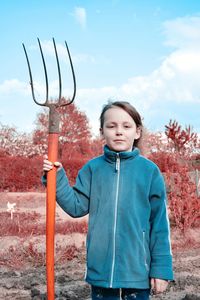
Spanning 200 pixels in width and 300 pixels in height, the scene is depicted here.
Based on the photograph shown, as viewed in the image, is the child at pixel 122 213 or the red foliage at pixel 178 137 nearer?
the child at pixel 122 213

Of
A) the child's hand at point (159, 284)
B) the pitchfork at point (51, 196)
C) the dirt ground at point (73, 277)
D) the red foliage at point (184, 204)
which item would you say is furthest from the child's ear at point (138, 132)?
the red foliage at point (184, 204)

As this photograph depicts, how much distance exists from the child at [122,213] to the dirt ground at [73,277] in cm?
173

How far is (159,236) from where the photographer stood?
249 cm

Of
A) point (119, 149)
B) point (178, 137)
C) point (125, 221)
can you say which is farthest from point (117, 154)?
point (178, 137)

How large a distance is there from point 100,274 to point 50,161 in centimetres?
61

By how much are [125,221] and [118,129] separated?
18.4 inches

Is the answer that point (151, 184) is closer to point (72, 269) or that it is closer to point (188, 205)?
point (72, 269)

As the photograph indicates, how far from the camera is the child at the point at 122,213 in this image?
2467 millimetres

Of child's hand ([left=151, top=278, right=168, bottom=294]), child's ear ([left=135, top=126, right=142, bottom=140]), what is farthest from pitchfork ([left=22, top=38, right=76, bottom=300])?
child's hand ([left=151, top=278, right=168, bottom=294])

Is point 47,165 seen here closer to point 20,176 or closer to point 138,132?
point 138,132

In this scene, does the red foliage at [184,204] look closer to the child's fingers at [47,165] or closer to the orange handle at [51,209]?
the orange handle at [51,209]

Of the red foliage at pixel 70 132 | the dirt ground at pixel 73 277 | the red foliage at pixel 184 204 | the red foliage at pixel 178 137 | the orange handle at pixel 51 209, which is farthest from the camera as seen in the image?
the red foliage at pixel 70 132

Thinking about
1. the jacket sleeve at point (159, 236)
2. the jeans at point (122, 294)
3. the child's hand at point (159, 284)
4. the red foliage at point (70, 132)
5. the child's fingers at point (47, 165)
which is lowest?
the jeans at point (122, 294)

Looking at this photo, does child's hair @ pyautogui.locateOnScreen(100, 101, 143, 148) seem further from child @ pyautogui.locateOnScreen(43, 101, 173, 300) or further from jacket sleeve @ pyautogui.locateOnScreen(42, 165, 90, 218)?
jacket sleeve @ pyautogui.locateOnScreen(42, 165, 90, 218)
